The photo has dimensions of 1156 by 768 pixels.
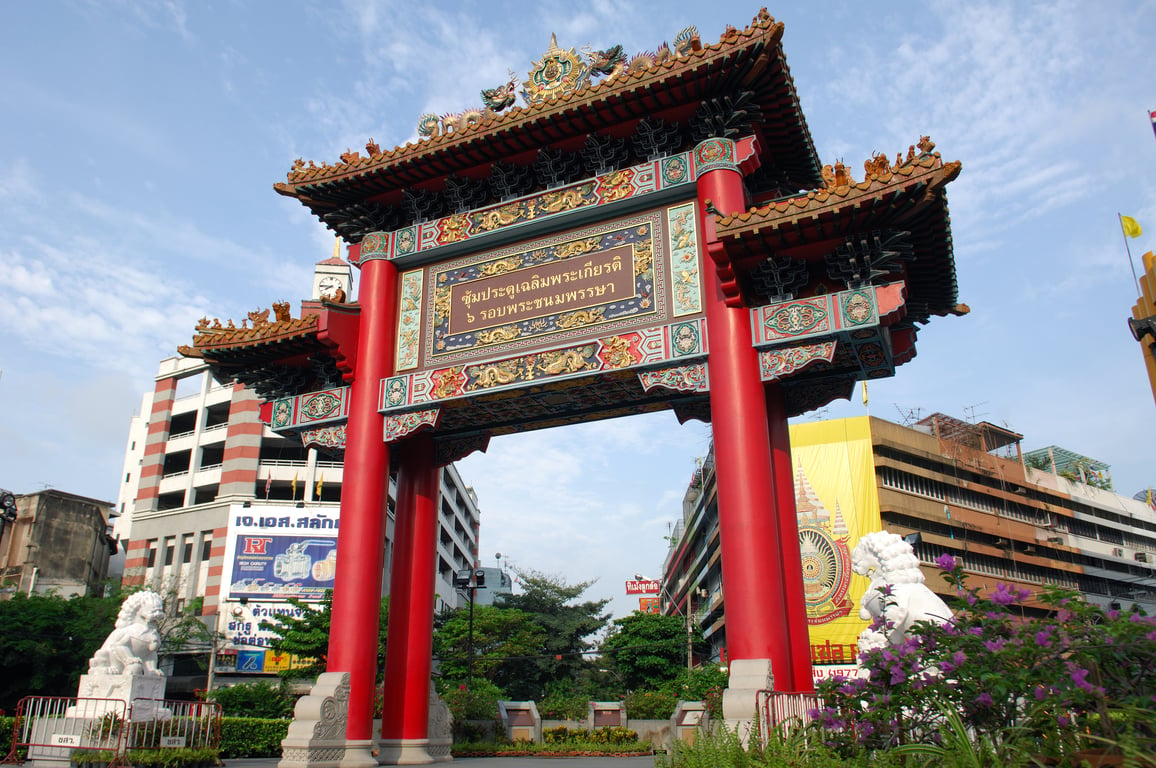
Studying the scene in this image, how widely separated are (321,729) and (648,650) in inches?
1364

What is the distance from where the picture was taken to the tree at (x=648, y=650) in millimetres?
43906

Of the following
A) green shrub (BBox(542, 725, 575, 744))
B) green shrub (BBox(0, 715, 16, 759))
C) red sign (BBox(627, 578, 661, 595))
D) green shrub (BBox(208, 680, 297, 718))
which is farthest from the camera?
red sign (BBox(627, 578, 661, 595))

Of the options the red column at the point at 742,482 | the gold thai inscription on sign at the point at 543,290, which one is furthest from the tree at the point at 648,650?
the red column at the point at 742,482

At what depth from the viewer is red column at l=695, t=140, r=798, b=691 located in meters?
10.0

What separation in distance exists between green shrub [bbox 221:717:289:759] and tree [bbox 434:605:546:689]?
52.0 feet

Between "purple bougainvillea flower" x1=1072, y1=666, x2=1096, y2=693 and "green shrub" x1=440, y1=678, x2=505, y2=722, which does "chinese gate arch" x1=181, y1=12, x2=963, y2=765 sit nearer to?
"purple bougainvillea flower" x1=1072, y1=666, x2=1096, y2=693

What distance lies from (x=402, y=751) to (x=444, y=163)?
9.63 metres

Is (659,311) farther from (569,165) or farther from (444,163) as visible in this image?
(444,163)

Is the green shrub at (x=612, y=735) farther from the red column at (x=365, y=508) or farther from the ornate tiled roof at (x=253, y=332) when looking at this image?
the ornate tiled roof at (x=253, y=332)

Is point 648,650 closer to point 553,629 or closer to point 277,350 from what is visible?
point 553,629

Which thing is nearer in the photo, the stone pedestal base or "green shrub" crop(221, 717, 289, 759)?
the stone pedestal base

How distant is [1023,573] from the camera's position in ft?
171

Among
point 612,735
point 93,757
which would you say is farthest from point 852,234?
point 612,735

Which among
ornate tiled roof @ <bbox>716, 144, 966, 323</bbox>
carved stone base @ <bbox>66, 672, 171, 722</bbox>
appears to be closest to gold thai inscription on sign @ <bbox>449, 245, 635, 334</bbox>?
ornate tiled roof @ <bbox>716, 144, 966, 323</bbox>
